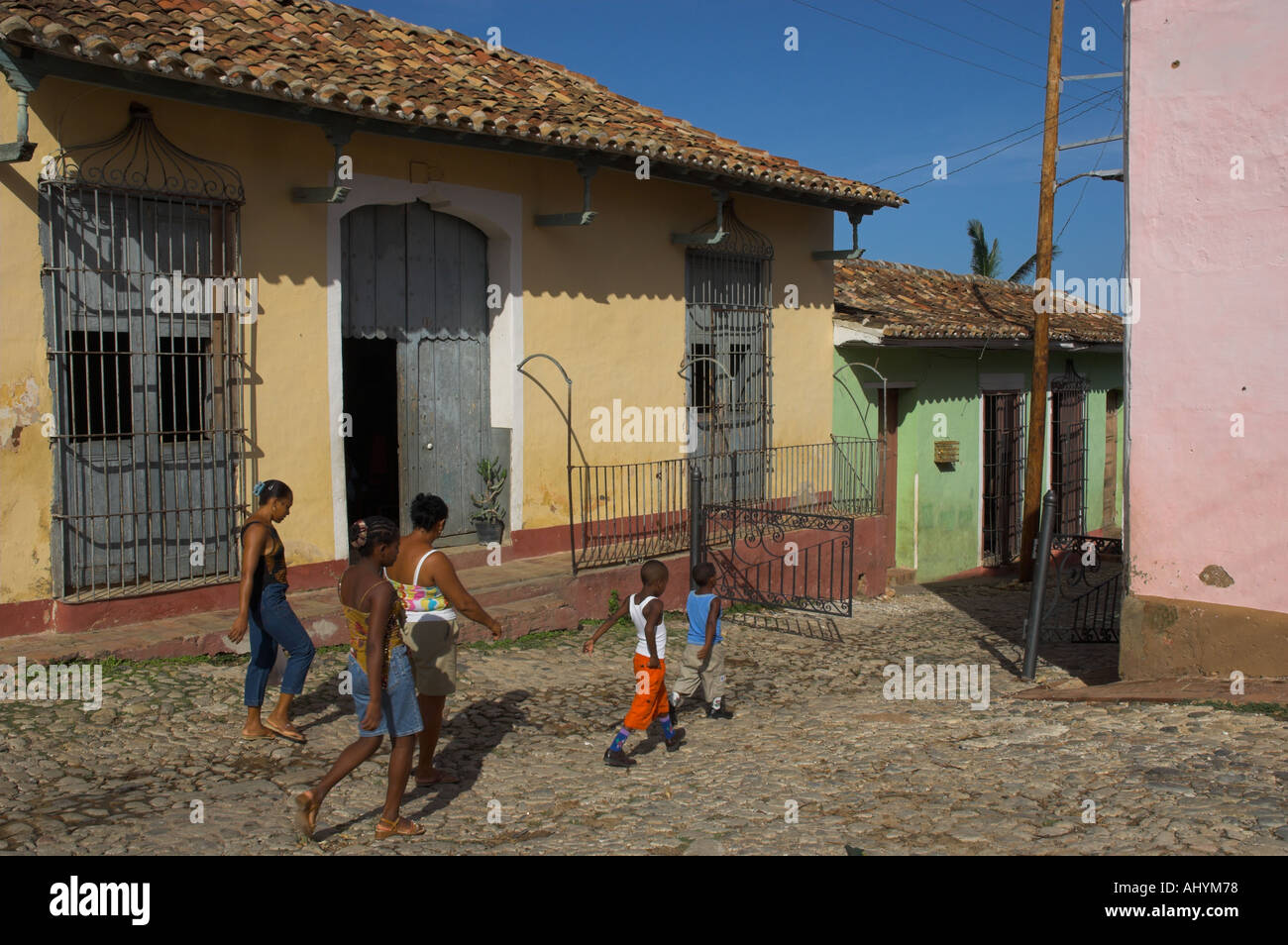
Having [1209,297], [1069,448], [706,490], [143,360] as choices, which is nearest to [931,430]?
[1069,448]

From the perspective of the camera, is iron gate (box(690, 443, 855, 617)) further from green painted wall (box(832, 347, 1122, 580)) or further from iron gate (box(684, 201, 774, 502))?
green painted wall (box(832, 347, 1122, 580))

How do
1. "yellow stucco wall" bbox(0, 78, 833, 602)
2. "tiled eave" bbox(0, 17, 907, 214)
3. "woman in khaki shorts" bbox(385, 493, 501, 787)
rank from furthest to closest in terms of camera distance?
"yellow stucco wall" bbox(0, 78, 833, 602), "tiled eave" bbox(0, 17, 907, 214), "woman in khaki shorts" bbox(385, 493, 501, 787)

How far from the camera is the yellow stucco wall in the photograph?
22.2ft

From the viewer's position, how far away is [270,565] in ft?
18.5

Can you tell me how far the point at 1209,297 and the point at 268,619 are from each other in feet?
18.5

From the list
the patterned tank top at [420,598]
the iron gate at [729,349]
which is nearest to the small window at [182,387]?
the patterned tank top at [420,598]

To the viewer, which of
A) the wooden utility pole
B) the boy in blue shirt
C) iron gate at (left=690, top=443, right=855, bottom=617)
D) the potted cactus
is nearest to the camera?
the boy in blue shirt

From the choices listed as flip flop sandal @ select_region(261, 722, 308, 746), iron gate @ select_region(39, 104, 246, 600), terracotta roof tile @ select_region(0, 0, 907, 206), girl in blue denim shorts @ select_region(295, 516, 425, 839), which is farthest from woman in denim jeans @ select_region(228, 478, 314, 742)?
terracotta roof tile @ select_region(0, 0, 907, 206)

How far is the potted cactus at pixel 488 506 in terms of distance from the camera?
9742mm

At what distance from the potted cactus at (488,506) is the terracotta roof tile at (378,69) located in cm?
277

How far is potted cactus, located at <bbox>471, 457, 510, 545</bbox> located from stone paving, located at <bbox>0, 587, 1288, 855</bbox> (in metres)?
2.21

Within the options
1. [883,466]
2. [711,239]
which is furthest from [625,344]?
[883,466]

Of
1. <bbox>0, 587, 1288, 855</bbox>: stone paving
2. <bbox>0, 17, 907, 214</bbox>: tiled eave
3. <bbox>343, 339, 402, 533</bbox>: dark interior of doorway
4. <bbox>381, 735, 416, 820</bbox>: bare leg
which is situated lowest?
<bbox>0, 587, 1288, 855</bbox>: stone paving
